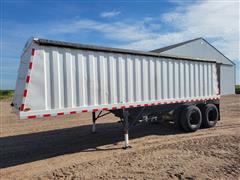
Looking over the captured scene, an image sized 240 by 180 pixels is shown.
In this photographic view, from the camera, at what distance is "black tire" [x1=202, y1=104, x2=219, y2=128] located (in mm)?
9766

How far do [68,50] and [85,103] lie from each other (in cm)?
145

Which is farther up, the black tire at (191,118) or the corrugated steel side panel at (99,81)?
the corrugated steel side panel at (99,81)

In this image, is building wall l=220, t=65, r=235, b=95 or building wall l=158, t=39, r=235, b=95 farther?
building wall l=220, t=65, r=235, b=95

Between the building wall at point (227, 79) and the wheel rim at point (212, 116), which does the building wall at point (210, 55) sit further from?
the wheel rim at point (212, 116)

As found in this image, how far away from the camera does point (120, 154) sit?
6.50 metres

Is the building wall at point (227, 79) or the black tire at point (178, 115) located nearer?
the black tire at point (178, 115)

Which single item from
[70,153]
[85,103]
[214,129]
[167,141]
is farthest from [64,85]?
[214,129]

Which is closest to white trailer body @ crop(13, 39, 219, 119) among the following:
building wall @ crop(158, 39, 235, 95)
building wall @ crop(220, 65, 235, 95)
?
building wall @ crop(158, 39, 235, 95)

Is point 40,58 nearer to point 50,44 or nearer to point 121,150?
point 50,44

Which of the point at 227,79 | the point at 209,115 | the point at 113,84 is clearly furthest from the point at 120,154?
the point at 227,79

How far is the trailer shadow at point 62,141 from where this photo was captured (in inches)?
266

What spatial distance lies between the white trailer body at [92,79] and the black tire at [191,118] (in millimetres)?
455

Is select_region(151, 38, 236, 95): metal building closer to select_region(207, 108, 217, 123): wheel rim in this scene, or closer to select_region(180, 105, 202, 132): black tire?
select_region(207, 108, 217, 123): wheel rim

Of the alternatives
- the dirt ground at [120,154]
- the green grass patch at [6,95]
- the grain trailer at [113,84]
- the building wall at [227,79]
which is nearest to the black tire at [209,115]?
the grain trailer at [113,84]
